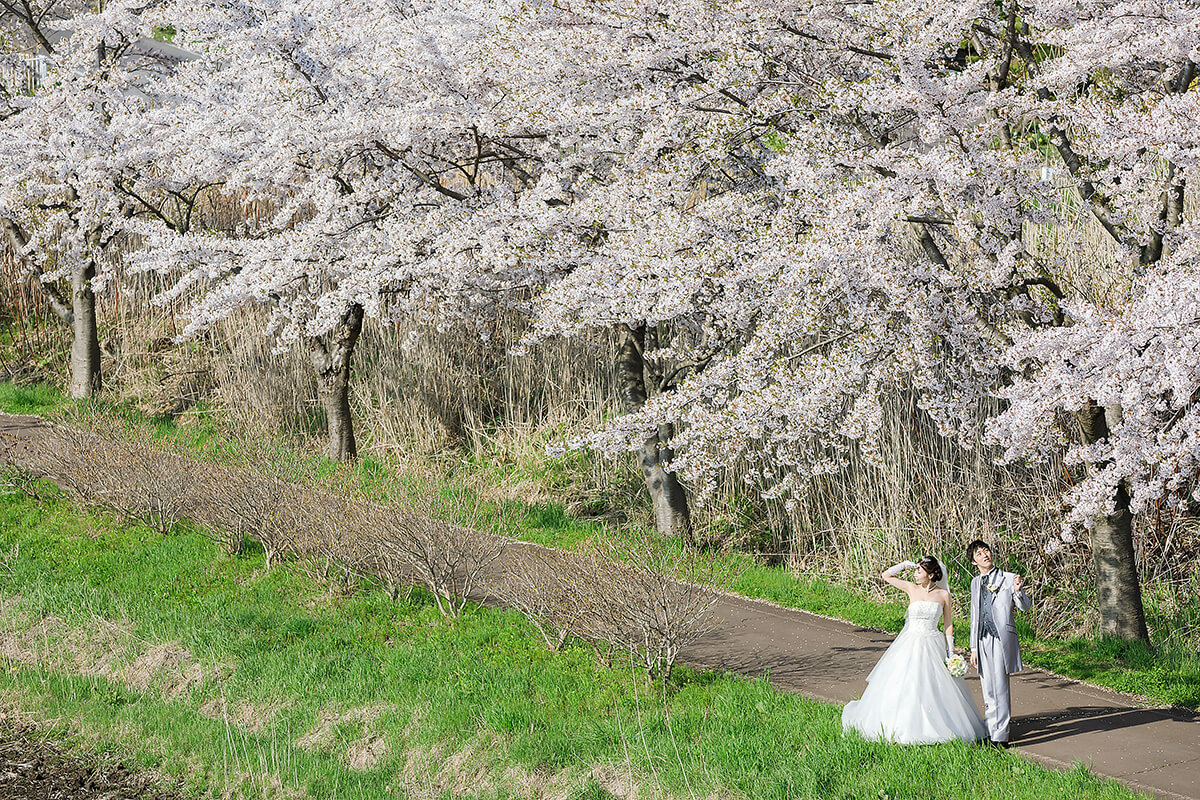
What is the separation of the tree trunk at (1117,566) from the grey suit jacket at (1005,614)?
1861 mm

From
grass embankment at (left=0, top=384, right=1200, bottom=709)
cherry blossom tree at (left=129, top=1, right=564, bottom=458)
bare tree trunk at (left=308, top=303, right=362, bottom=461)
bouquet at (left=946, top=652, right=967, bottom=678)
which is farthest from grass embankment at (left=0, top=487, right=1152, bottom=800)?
bare tree trunk at (left=308, top=303, right=362, bottom=461)

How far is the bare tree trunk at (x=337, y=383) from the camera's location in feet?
42.3

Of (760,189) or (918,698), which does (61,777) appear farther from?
(760,189)

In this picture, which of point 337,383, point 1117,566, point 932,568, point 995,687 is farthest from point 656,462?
point 995,687

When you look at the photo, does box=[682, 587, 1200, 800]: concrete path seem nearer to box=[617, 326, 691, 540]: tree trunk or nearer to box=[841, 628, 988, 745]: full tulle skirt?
box=[841, 628, 988, 745]: full tulle skirt

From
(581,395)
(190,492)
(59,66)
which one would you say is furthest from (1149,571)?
(59,66)

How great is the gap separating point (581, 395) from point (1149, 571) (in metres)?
6.22

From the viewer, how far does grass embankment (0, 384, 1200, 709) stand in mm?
7392

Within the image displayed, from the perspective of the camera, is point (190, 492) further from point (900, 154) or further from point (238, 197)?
point (238, 197)

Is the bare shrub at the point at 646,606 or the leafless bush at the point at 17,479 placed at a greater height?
the leafless bush at the point at 17,479

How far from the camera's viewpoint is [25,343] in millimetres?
17875

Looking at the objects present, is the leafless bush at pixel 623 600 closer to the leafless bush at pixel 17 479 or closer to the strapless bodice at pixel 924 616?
the strapless bodice at pixel 924 616

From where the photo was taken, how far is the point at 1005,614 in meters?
6.29

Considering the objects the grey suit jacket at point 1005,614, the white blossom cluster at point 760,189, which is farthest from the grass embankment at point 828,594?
the grey suit jacket at point 1005,614
